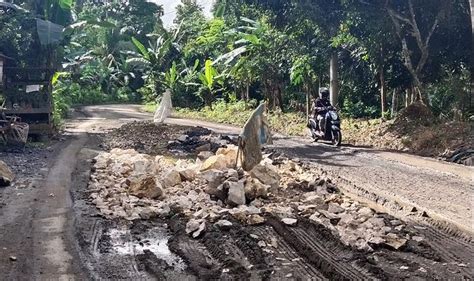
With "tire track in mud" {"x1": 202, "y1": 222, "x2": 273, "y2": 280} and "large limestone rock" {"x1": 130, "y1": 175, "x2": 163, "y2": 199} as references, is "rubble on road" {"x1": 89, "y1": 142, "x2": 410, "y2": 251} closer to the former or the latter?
"large limestone rock" {"x1": 130, "y1": 175, "x2": 163, "y2": 199}

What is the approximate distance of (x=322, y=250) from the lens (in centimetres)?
573

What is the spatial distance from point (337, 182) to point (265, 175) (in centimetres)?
136

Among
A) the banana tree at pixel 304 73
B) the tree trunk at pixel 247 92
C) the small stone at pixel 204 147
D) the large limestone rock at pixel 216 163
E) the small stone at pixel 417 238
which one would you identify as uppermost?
the banana tree at pixel 304 73

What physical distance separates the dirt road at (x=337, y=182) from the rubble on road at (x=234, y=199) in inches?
16.9

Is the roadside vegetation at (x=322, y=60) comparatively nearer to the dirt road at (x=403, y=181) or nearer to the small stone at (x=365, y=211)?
the dirt road at (x=403, y=181)

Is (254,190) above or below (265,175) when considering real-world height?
below

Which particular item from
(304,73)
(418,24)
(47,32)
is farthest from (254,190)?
(304,73)

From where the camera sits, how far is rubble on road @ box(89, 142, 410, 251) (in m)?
6.45

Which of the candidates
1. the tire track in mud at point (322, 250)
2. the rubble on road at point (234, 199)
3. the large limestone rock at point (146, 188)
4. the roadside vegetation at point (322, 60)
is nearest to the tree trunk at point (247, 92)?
the roadside vegetation at point (322, 60)

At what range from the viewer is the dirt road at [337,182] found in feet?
18.1

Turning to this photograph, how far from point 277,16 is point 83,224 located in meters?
12.7

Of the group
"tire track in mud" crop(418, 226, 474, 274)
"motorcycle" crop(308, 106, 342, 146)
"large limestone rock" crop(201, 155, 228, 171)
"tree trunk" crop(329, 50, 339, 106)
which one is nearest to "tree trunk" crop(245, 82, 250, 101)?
"tree trunk" crop(329, 50, 339, 106)

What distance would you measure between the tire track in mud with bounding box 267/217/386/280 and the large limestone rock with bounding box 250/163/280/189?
1.71 metres

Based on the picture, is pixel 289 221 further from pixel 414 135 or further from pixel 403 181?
pixel 414 135
